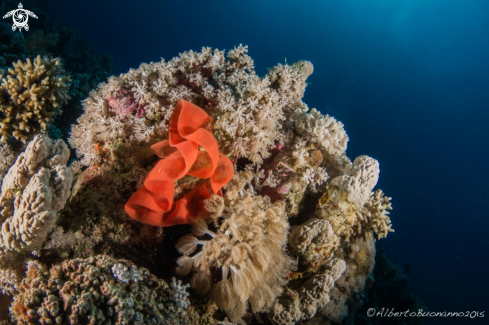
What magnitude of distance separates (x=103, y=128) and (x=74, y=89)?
7.83 meters

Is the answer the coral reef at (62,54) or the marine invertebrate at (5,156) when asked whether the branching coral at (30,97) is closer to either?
the marine invertebrate at (5,156)

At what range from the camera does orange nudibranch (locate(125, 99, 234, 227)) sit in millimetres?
3217

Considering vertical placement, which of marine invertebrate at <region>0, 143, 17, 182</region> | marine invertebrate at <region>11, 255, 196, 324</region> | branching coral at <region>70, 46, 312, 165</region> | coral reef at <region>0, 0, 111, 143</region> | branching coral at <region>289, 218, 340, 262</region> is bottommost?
marine invertebrate at <region>11, 255, 196, 324</region>

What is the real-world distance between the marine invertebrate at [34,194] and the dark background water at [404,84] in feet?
94.5

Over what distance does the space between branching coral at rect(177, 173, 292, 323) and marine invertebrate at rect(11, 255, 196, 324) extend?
0.62m

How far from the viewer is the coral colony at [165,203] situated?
8.93 ft

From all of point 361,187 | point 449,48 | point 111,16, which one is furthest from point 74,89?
point 449,48

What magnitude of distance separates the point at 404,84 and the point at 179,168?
222 ft

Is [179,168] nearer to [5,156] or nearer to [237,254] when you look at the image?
[237,254]

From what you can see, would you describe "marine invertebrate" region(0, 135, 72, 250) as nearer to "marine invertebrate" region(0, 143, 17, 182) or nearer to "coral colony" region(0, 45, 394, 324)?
"coral colony" region(0, 45, 394, 324)

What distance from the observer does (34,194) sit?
2.76 metres

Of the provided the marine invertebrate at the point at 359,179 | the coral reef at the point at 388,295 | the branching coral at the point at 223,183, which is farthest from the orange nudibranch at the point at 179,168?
the coral reef at the point at 388,295

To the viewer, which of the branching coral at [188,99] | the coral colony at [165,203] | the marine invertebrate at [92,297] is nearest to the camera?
the marine invertebrate at [92,297]

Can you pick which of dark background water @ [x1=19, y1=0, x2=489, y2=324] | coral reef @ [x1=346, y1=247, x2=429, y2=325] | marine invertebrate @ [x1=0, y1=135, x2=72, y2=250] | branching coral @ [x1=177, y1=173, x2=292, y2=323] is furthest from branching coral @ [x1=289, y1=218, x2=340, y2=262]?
dark background water @ [x1=19, y1=0, x2=489, y2=324]
